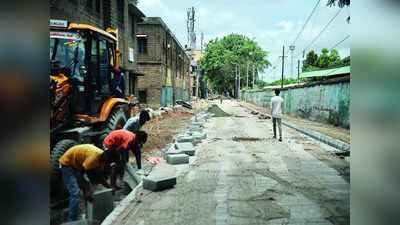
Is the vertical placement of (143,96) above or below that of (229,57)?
below

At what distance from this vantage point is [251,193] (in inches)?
219

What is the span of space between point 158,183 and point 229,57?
208 feet

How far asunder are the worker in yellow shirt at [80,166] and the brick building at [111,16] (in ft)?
22.3

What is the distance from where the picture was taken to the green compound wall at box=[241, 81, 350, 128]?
588 inches

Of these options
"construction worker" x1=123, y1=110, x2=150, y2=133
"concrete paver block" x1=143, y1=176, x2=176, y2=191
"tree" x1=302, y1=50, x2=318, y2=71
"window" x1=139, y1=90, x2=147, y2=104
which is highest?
"tree" x1=302, y1=50, x2=318, y2=71

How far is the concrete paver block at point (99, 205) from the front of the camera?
15.5 feet

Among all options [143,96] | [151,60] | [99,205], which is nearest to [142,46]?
[151,60]

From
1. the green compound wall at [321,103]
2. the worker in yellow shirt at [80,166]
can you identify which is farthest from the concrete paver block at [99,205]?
the green compound wall at [321,103]

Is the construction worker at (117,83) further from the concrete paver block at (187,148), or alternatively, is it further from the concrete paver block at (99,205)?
the concrete paver block at (99,205)

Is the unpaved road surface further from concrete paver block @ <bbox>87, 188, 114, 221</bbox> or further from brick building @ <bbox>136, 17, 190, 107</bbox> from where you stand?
brick building @ <bbox>136, 17, 190, 107</bbox>

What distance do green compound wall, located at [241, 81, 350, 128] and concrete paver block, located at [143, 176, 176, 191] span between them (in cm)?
1118

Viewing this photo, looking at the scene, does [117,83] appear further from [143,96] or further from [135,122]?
[143,96]

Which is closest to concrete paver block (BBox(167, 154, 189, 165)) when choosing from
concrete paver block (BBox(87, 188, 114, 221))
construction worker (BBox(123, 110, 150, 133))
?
construction worker (BBox(123, 110, 150, 133))
